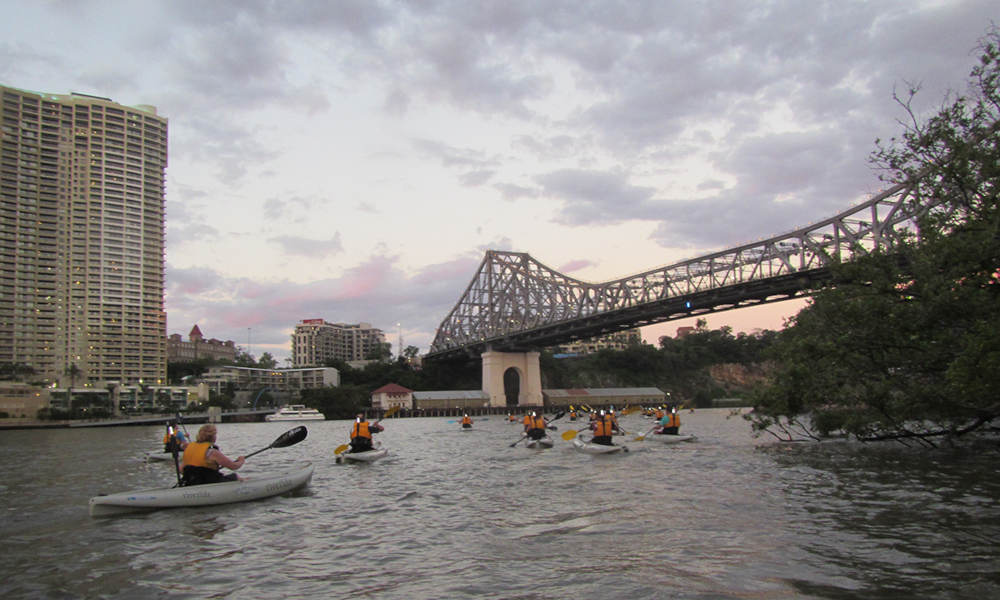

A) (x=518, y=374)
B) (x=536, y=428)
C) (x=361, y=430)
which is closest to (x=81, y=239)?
(x=518, y=374)

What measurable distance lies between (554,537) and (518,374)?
95.6 meters

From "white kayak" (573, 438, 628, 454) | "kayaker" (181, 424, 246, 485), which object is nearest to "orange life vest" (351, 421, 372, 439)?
"white kayak" (573, 438, 628, 454)

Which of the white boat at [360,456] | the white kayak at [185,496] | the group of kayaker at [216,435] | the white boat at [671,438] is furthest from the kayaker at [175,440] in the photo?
the white boat at [671,438]

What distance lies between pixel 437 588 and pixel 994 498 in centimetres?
1090

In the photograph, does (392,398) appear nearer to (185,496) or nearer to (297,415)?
(297,415)

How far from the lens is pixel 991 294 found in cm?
1550

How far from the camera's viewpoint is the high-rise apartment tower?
367ft

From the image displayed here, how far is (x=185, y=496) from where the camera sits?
13625 millimetres

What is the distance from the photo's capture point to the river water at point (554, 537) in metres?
8.16

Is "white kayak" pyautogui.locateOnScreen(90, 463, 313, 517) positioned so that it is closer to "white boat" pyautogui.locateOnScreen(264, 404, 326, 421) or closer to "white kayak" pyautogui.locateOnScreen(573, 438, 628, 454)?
"white kayak" pyautogui.locateOnScreen(573, 438, 628, 454)

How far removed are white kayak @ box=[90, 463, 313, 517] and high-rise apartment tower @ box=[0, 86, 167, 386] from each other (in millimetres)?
112043

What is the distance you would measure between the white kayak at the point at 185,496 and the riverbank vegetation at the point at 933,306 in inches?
552

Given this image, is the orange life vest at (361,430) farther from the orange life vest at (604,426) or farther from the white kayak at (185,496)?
the white kayak at (185,496)

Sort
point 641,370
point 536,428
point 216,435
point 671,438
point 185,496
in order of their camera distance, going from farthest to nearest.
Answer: point 641,370, point 671,438, point 536,428, point 216,435, point 185,496
